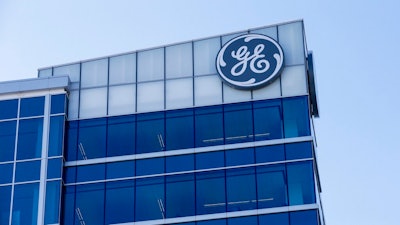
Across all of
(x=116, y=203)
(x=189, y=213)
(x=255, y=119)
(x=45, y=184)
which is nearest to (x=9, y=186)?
(x=45, y=184)

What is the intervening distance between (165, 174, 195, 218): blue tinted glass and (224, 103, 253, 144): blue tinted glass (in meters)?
3.32

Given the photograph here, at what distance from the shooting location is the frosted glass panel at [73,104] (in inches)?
2667

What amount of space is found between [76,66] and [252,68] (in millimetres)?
11282

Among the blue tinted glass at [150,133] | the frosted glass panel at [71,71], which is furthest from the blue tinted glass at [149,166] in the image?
the frosted glass panel at [71,71]

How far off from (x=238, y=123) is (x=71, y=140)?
10.2 metres

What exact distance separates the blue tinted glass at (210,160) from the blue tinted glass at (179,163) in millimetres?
423

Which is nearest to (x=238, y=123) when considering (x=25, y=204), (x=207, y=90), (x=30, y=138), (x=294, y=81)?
(x=207, y=90)

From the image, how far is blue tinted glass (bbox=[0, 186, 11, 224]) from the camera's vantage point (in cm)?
6462

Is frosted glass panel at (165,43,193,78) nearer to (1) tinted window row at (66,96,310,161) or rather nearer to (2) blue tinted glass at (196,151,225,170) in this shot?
(1) tinted window row at (66,96,310,161)

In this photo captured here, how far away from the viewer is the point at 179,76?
67.1m

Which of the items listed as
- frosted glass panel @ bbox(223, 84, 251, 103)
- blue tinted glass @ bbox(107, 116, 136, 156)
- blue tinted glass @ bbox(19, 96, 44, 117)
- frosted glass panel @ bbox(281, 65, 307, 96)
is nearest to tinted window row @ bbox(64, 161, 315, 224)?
blue tinted glass @ bbox(107, 116, 136, 156)

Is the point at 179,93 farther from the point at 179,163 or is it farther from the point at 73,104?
the point at 73,104

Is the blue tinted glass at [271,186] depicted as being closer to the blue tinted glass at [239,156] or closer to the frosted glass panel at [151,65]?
the blue tinted glass at [239,156]

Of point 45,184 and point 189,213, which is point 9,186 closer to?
→ point 45,184
